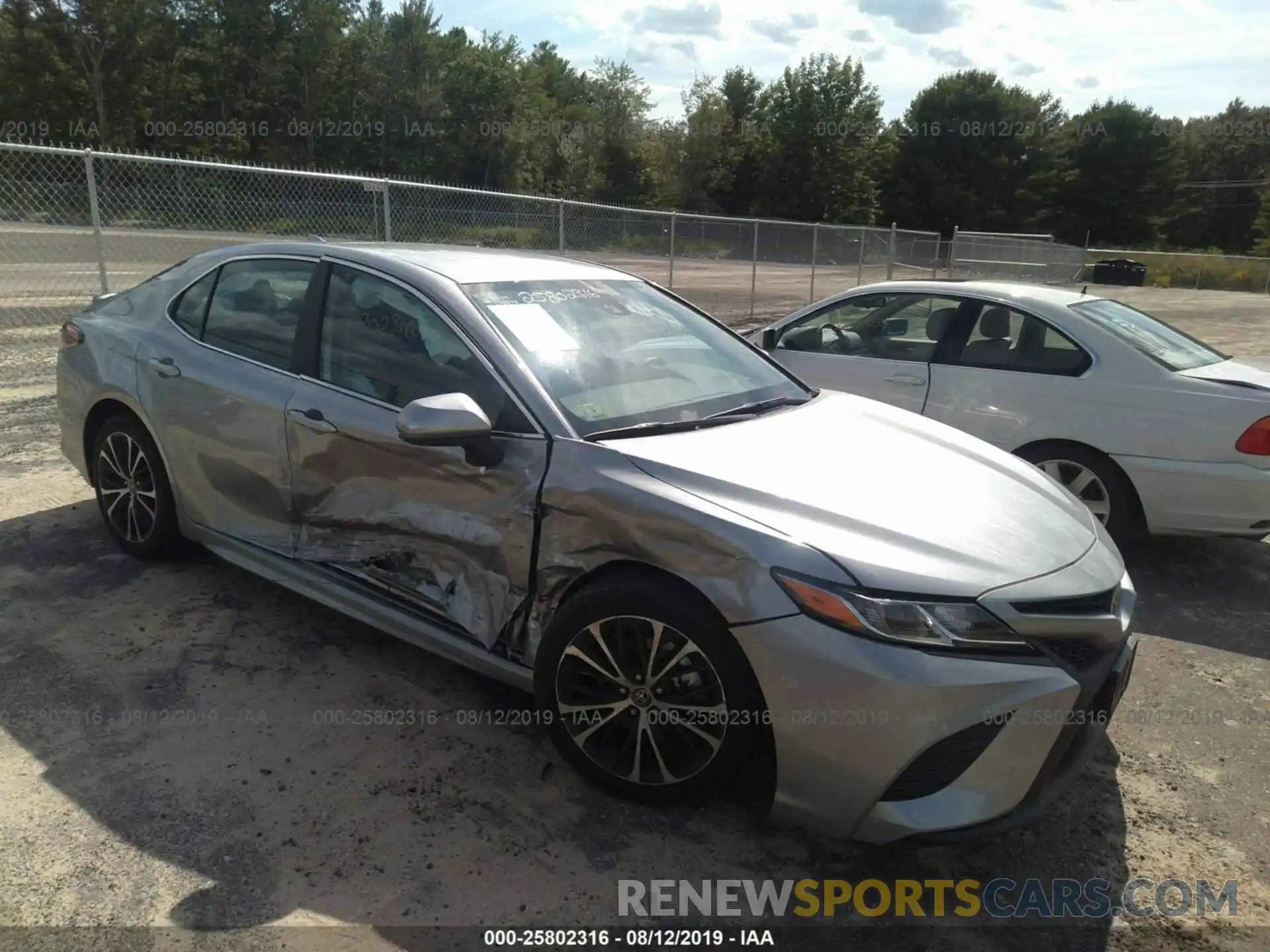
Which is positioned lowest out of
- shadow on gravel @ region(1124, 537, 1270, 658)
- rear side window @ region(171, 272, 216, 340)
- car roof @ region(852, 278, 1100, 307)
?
shadow on gravel @ region(1124, 537, 1270, 658)

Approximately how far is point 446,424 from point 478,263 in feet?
3.56

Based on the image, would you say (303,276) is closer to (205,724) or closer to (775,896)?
(205,724)

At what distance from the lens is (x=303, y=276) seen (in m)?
3.55

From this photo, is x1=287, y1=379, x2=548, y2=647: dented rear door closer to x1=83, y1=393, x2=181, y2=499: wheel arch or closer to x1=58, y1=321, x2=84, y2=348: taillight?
x1=83, y1=393, x2=181, y2=499: wheel arch

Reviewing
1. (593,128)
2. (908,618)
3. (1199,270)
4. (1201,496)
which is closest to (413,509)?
(908,618)

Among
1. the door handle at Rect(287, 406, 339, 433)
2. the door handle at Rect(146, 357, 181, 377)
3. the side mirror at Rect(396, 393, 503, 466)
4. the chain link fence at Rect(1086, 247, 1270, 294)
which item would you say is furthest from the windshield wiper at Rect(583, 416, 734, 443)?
the chain link fence at Rect(1086, 247, 1270, 294)

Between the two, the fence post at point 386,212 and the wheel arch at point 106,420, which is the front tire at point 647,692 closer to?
the wheel arch at point 106,420

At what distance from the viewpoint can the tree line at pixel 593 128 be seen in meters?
38.2

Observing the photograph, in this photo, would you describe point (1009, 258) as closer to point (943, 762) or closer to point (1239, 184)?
point (943, 762)

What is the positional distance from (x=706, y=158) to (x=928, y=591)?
5586cm

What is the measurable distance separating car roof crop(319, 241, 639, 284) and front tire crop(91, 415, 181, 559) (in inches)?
50.5

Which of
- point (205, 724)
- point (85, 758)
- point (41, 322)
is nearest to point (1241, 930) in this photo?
point (205, 724)

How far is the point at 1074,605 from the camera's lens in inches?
95.0

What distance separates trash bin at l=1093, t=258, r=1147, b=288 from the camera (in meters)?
33.9
